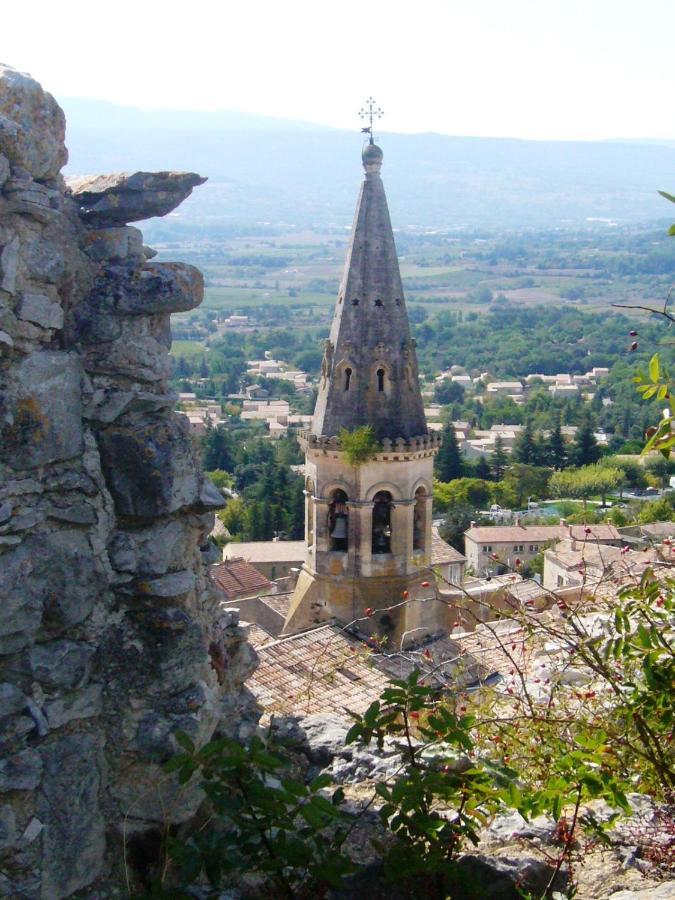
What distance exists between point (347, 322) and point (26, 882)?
11.4 meters

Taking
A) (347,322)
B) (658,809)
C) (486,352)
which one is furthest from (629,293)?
(658,809)

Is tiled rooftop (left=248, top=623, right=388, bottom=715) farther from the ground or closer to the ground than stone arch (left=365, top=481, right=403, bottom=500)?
closer to the ground

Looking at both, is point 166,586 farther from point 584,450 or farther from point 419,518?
point 584,450

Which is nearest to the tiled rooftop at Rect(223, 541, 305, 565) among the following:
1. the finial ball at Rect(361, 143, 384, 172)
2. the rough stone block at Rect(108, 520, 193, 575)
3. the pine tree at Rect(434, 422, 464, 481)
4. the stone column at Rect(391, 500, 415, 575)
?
the pine tree at Rect(434, 422, 464, 481)

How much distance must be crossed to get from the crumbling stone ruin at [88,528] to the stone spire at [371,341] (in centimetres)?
1001

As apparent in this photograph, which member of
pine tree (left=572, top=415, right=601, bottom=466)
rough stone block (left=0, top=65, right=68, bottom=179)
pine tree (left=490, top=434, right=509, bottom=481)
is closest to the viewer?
rough stone block (left=0, top=65, right=68, bottom=179)

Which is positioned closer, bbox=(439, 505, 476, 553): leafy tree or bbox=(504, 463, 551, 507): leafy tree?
bbox=(439, 505, 476, 553): leafy tree

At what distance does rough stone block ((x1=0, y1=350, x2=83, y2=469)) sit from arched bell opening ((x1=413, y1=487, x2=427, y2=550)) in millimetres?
10972

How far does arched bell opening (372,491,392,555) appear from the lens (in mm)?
14797

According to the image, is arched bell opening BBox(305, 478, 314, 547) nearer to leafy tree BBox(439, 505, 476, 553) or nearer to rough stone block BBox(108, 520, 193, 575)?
rough stone block BBox(108, 520, 193, 575)

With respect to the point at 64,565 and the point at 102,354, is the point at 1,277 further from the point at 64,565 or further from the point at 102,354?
the point at 64,565

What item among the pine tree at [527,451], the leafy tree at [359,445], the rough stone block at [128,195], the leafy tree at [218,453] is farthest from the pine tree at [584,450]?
the rough stone block at [128,195]

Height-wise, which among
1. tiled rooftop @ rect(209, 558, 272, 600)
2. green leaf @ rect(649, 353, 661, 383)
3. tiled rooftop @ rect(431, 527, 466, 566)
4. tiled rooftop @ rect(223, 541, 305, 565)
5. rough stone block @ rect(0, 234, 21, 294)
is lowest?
tiled rooftop @ rect(223, 541, 305, 565)

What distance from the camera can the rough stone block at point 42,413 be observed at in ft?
12.9
